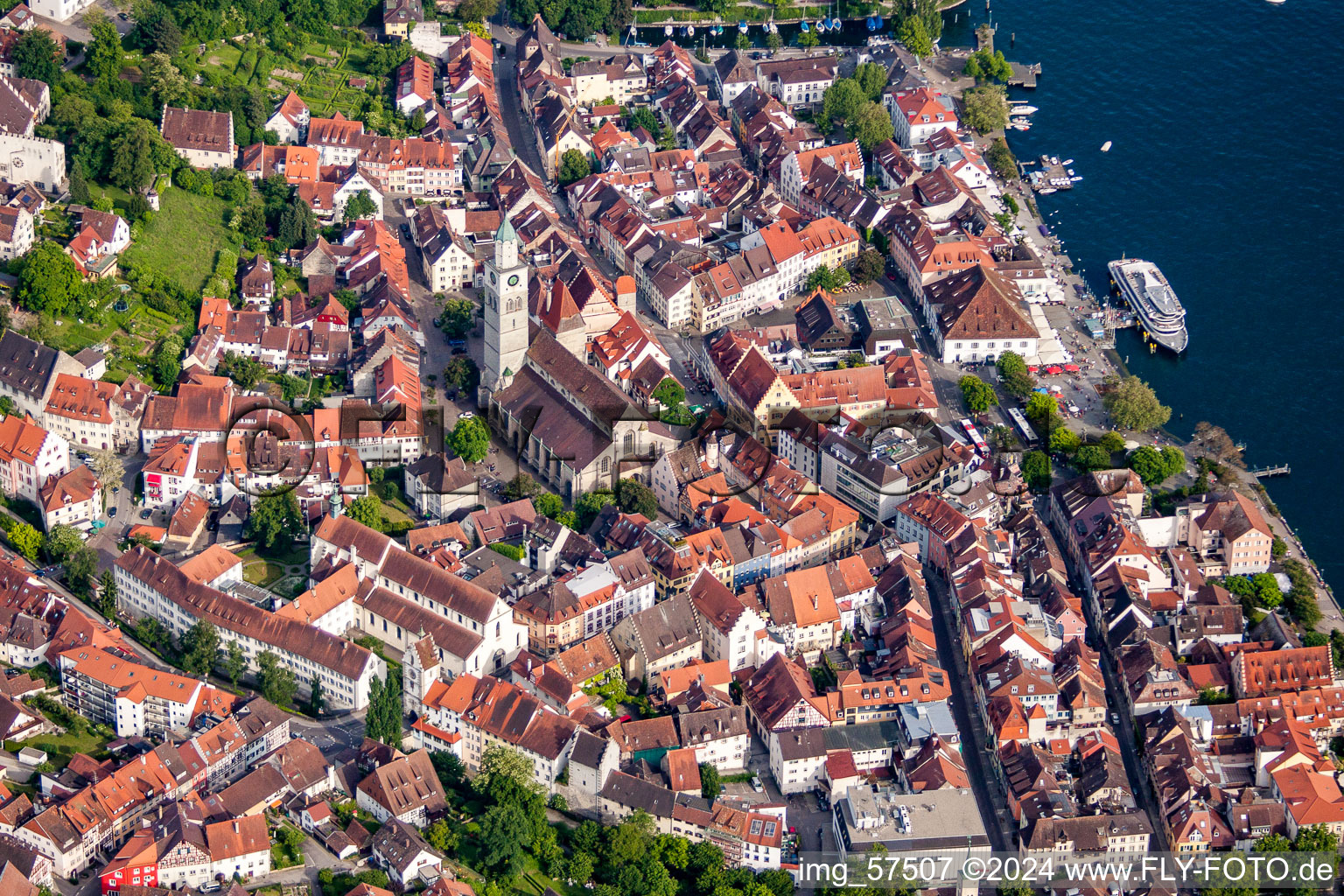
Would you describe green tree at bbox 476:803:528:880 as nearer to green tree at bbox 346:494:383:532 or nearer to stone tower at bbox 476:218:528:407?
green tree at bbox 346:494:383:532

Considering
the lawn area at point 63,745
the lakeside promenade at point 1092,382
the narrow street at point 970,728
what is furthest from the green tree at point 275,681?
the lakeside promenade at point 1092,382

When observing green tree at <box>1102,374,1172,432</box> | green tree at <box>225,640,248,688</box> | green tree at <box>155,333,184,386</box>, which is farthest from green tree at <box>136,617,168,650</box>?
green tree at <box>1102,374,1172,432</box>

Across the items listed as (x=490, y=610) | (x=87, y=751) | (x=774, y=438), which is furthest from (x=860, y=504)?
(x=87, y=751)

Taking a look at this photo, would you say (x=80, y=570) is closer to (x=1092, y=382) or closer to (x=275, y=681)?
(x=275, y=681)

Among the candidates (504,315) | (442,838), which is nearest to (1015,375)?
(504,315)

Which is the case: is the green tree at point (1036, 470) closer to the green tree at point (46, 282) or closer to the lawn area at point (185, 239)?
the lawn area at point (185, 239)

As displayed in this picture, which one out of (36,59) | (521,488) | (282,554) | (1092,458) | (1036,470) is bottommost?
(1036,470)
